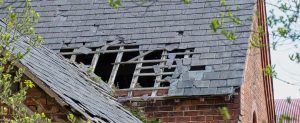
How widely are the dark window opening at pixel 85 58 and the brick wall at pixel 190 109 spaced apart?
5.33 feet

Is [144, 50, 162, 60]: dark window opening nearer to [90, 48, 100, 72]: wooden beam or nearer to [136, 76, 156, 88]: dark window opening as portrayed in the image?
[136, 76, 156, 88]: dark window opening

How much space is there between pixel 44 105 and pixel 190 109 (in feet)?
16.9

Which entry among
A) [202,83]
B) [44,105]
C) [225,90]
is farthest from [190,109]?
[44,105]

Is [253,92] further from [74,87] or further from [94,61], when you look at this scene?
[74,87]

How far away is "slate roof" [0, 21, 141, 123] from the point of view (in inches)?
365

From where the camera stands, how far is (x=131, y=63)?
48.9 ft

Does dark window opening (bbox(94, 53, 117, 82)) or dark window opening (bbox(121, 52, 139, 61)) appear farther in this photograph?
dark window opening (bbox(94, 53, 117, 82))

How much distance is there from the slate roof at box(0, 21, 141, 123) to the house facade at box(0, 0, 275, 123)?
3.94 feet

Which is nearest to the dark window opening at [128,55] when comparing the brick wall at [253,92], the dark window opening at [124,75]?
the dark window opening at [124,75]

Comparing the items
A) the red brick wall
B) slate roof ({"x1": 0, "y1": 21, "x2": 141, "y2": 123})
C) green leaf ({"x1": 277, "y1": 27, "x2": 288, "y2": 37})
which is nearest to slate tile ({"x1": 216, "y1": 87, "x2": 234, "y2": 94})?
the red brick wall

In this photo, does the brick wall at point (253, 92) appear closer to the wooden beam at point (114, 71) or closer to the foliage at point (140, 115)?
the foliage at point (140, 115)

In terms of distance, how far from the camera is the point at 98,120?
9.19 meters

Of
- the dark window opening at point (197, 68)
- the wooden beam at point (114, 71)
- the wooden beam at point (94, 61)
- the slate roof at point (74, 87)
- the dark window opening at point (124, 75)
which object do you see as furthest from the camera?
Result: the dark window opening at point (124, 75)

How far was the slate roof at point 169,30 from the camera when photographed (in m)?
14.1
